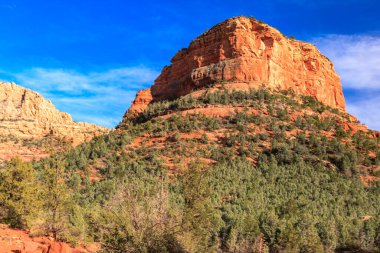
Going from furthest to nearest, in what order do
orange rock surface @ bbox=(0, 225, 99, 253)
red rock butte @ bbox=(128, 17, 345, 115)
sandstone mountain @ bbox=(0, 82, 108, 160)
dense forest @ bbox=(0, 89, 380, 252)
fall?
1. sandstone mountain @ bbox=(0, 82, 108, 160)
2. red rock butte @ bbox=(128, 17, 345, 115)
3. orange rock surface @ bbox=(0, 225, 99, 253)
4. dense forest @ bbox=(0, 89, 380, 252)

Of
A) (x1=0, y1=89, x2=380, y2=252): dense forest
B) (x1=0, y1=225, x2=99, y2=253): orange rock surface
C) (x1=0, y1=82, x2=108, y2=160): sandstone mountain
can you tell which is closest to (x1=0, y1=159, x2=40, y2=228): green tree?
(x1=0, y1=89, x2=380, y2=252): dense forest

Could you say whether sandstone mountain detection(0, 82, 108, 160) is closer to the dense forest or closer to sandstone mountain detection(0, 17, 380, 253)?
sandstone mountain detection(0, 17, 380, 253)

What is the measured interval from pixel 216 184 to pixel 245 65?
33384 mm

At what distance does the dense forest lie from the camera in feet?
50.8

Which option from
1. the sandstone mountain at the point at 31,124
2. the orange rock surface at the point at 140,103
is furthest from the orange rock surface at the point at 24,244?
the sandstone mountain at the point at 31,124

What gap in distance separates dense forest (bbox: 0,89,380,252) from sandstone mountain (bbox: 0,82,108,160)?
108 feet

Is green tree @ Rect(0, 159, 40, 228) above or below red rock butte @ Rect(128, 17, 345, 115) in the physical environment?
below

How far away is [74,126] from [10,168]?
100668 mm

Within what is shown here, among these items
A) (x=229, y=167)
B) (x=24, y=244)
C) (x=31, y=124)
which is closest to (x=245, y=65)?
(x=229, y=167)

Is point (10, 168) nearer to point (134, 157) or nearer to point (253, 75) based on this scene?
point (134, 157)

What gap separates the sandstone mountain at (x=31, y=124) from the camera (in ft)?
290

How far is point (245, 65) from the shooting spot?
2586 inches

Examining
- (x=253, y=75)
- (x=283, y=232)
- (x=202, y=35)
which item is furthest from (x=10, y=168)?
(x=202, y=35)

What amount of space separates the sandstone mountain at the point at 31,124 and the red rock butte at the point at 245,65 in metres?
26.2
